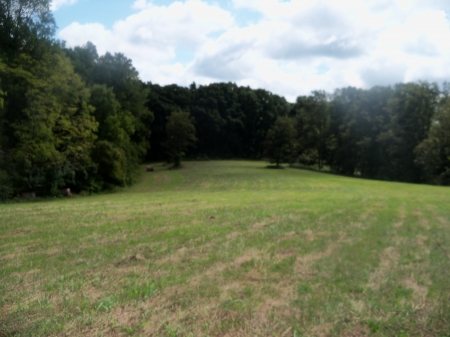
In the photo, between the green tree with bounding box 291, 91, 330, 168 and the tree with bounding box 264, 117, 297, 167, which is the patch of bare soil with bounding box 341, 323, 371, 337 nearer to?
the tree with bounding box 264, 117, 297, 167

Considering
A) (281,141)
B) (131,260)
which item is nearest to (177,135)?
(281,141)

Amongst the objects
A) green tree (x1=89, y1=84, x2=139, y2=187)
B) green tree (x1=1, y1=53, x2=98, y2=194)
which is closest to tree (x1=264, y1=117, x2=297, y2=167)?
green tree (x1=89, y1=84, x2=139, y2=187)

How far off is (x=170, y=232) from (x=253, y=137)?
8594cm

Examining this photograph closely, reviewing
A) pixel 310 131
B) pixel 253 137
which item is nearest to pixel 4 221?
pixel 310 131

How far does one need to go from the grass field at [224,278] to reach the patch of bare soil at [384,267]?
22 mm

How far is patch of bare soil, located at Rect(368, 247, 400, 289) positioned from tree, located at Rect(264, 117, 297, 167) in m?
58.7

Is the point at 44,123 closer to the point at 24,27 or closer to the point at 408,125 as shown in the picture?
the point at 24,27

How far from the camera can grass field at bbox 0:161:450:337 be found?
17.0 ft

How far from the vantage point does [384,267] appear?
7738 mm

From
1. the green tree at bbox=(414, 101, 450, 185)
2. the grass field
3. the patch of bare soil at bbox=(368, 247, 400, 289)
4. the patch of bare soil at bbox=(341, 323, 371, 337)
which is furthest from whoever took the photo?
the green tree at bbox=(414, 101, 450, 185)

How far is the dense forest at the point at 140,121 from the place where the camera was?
2850 centimetres

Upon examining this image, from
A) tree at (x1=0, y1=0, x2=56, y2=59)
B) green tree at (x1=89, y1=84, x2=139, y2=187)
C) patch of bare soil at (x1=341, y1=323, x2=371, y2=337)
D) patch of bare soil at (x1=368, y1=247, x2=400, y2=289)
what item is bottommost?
patch of bare soil at (x1=341, y1=323, x2=371, y2=337)

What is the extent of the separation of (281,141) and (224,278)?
6174cm

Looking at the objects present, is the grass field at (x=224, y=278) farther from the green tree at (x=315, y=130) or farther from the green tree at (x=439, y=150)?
the green tree at (x=315, y=130)
